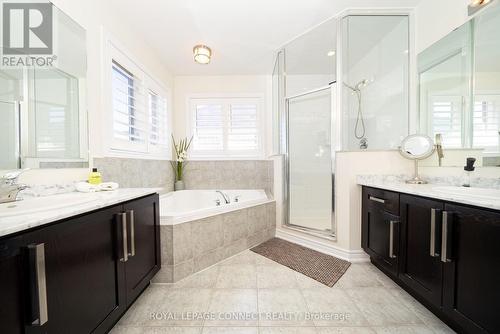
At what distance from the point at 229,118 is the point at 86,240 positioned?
268 cm

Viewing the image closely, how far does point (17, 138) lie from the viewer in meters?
1.06

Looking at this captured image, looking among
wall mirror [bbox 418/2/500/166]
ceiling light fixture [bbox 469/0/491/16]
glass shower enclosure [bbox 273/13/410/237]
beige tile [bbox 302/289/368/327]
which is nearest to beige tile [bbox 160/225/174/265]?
beige tile [bbox 302/289/368/327]

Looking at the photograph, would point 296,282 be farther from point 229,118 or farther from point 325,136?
point 229,118

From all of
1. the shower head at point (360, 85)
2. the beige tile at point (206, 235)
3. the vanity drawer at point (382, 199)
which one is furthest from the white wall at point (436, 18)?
the beige tile at point (206, 235)

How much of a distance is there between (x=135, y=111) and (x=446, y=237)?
9.29 feet

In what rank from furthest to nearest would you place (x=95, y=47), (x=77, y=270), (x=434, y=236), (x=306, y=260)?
(x=306, y=260)
(x=95, y=47)
(x=434, y=236)
(x=77, y=270)

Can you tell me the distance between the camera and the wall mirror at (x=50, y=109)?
1034 mm

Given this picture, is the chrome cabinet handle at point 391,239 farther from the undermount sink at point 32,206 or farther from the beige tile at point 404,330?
the undermount sink at point 32,206

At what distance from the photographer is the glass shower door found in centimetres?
239

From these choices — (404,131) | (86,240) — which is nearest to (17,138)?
(86,240)

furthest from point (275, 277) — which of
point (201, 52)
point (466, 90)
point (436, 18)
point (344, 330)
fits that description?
point (436, 18)

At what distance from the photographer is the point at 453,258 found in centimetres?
103

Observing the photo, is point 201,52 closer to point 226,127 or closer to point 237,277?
point 226,127

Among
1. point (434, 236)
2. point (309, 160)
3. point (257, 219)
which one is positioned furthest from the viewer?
point (309, 160)
